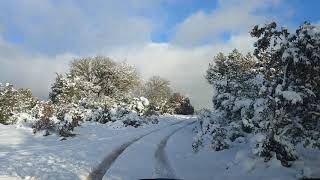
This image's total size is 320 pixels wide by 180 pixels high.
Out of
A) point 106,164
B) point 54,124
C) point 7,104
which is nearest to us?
point 106,164

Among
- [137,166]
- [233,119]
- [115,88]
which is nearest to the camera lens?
[137,166]

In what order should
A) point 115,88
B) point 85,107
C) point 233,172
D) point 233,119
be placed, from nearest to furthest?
1. point 233,172
2. point 233,119
3. point 85,107
4. point 115,88

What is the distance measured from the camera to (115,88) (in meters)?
75.5

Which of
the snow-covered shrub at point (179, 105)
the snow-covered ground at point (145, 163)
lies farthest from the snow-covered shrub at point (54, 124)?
the snow-covered shrub at point (179, 105)

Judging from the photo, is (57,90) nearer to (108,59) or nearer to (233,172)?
(108,59)

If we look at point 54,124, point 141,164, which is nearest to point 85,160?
point 141,164

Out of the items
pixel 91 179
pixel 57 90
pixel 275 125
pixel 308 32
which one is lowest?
pixel 91 179

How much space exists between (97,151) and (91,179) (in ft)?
25.6

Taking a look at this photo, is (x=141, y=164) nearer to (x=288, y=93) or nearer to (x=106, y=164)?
(x=106, y=164)

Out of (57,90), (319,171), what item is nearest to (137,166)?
Result: (319,171)

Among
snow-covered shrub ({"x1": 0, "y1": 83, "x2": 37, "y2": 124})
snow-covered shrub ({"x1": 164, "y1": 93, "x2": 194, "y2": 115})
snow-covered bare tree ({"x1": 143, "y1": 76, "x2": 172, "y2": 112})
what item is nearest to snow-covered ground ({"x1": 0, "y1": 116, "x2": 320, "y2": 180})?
snow-covered shrub ({"x1": 0, "y1": 83, "x2": 37, "y2": 124})

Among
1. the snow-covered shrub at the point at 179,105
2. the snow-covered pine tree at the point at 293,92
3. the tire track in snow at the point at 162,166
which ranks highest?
the snow-covered shrub at the point at 179,105

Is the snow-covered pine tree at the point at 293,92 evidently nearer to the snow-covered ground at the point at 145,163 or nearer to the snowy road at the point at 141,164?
the snow-covered ground at the point at 145,163

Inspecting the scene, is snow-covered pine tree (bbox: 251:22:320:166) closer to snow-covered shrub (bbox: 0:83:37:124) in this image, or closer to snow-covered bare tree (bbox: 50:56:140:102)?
snow-covered shrub (bbox: 0:83:37:124)
